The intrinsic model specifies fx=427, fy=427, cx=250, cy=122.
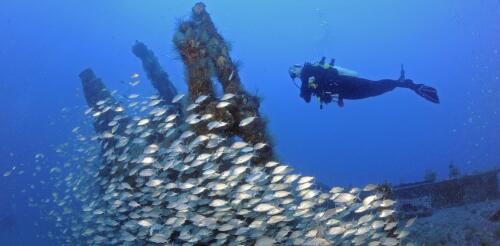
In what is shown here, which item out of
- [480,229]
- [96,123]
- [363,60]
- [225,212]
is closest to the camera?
[225,212]

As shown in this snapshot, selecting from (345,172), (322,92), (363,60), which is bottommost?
(345,172)

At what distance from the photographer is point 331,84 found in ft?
31.8

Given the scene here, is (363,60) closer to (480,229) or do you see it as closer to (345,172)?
(345,172)

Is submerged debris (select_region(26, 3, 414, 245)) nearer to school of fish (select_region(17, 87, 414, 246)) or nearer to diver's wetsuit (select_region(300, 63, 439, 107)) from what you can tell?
school of fish (select_region(17, 87, 414, 246))

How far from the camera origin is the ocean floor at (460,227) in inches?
380

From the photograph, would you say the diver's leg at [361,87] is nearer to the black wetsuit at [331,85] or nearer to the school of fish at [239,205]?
the black wetsuit at [331,85]

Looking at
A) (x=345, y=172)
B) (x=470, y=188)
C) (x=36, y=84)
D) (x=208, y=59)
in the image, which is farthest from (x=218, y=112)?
(x=36, y=84)

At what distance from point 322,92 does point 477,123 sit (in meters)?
118

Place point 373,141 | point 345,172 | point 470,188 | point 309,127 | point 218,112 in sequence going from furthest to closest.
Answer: point 309,127, point 373,141, point 345,172, point 470,188, point 218,112

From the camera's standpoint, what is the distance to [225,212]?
796 centimetres

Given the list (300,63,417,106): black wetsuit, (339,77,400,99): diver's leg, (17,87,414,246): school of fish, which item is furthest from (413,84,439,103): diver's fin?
(17,87,414,246): school of fish

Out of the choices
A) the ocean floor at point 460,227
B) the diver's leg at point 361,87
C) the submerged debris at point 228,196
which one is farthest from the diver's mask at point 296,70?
the ocean floor at point 460,227

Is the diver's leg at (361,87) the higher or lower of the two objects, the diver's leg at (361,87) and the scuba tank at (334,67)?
the lower

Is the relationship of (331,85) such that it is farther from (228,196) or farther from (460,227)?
(460,227)
